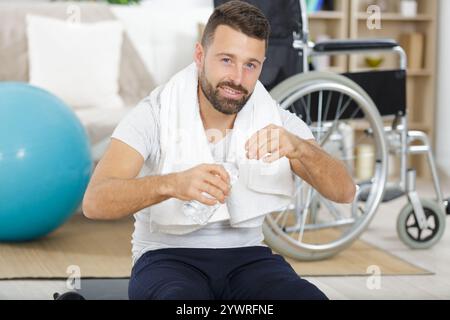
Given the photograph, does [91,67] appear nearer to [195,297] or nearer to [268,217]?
[268,217]

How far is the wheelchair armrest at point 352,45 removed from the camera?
2.20 meters

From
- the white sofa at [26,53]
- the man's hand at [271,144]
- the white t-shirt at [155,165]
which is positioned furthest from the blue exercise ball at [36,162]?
the man's hand at [271,144]

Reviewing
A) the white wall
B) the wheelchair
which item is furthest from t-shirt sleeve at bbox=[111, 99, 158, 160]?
the white wall

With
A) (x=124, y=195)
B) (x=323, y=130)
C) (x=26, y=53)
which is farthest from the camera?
(x=26, y=53)

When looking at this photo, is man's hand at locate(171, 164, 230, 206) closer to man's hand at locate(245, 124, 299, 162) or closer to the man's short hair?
man's hand at locate(245, 124, 299, 162)

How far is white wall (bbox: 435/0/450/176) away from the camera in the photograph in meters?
3.78

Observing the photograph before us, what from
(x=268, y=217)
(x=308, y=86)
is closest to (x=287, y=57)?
(x=308, y=86)

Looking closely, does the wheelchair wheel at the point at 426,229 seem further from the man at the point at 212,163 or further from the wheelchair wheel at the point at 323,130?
the man at the point at 212,163

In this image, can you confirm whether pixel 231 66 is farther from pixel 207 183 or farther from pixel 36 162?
pixel 36 162

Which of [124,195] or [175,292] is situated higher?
[124,195]

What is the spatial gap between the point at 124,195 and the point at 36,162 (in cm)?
115

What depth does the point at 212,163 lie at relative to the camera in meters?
1.08

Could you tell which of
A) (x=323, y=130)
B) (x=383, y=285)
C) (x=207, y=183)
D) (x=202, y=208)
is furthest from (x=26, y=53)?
(x=207, y=183)
